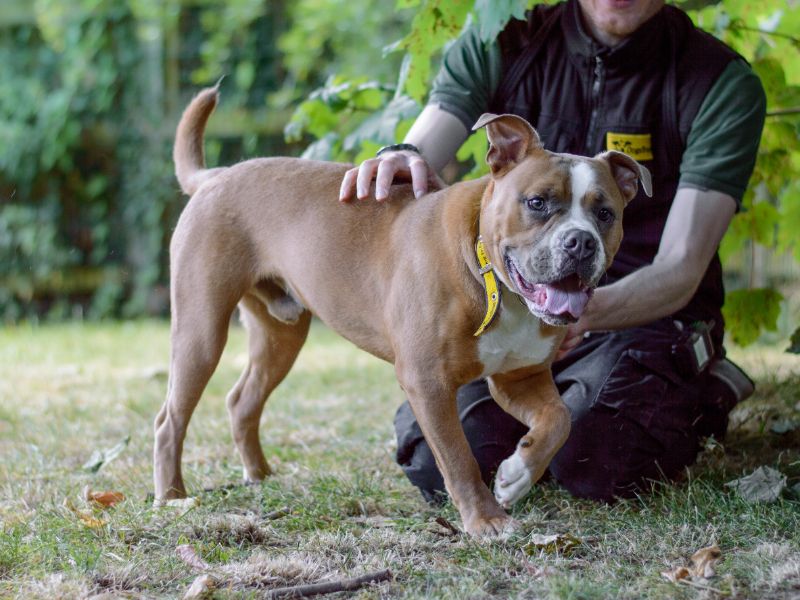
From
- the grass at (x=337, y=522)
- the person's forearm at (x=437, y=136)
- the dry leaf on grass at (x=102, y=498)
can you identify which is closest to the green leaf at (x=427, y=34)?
the person's forearm at (x=437, y=136)

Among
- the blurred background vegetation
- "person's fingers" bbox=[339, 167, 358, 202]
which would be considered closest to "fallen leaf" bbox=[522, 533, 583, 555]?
"person's fingers" bbox=[339, 167, 358, 202]

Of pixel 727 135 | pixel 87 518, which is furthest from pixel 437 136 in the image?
pixel 87 518

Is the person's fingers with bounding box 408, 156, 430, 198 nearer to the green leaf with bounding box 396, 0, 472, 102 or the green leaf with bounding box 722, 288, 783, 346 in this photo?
the green leaf with bounding box 396, 0, 472, 102

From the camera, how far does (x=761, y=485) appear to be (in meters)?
3.33

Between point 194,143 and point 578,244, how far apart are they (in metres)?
1.81

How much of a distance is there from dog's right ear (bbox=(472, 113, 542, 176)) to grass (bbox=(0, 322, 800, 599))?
1088 mm

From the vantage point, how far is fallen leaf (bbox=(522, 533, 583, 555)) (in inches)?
114

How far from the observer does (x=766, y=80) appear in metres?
4.42

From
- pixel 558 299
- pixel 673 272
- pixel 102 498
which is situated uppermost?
pixel 558 299

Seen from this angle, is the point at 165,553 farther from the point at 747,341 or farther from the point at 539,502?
the point at 747,341

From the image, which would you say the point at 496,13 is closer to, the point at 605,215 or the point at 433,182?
the point at 433,182

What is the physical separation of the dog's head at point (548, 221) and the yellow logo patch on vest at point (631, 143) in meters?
0.65

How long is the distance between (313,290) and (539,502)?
1.04 metres

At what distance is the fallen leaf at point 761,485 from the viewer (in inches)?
128
